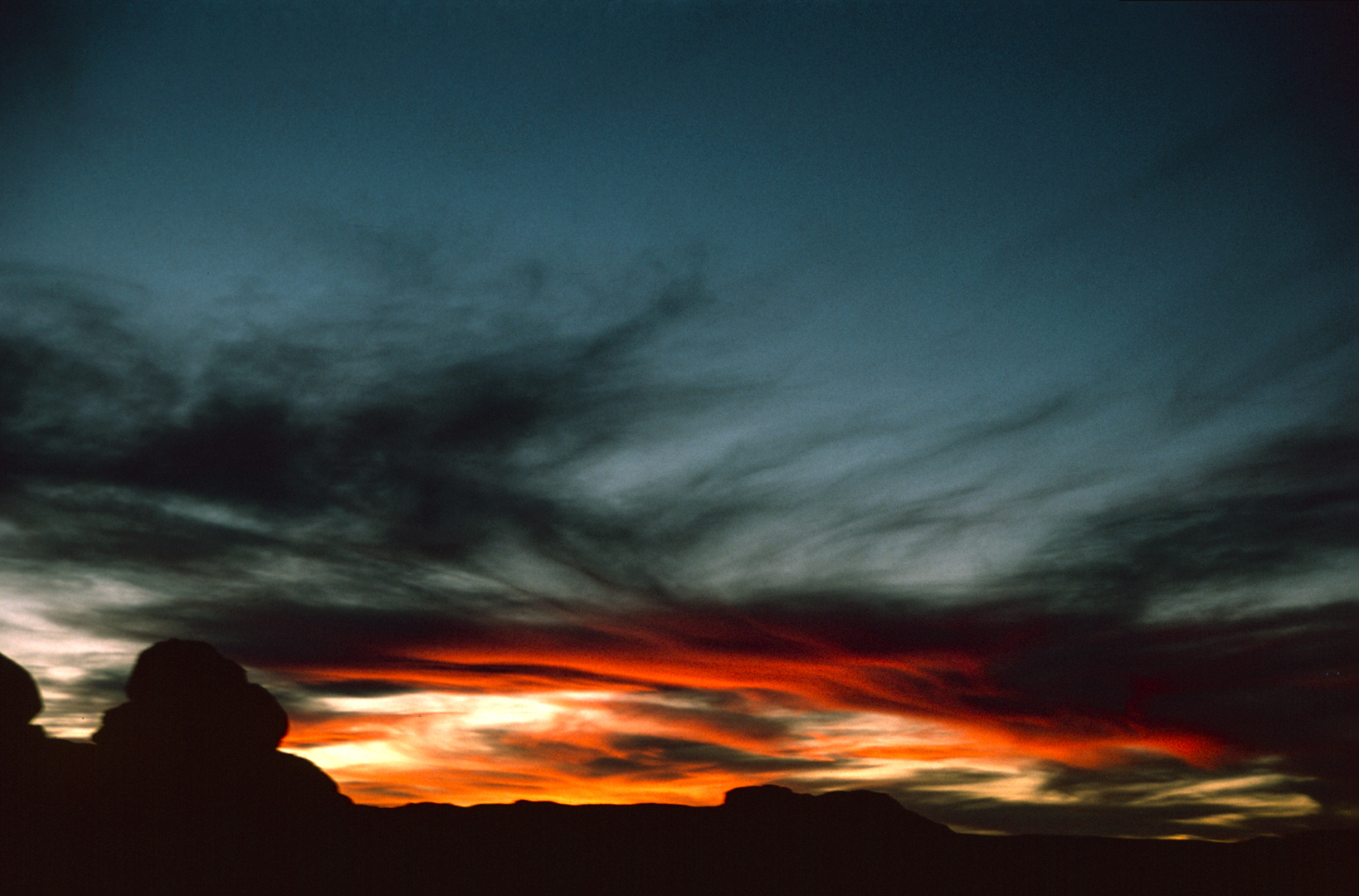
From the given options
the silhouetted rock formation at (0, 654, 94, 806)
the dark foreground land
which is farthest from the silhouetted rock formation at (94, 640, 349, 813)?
the silhouetted rock formation at (0, 654, 94, 806)

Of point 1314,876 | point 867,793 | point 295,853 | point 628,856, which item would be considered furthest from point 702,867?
point 1314,876

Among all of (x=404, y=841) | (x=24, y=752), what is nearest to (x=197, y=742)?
(x=24, y=752)

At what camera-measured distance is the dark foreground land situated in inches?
2280

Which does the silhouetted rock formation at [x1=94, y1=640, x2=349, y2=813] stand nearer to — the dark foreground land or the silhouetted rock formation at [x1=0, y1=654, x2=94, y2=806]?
the dark foreground land

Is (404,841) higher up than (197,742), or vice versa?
(197,742)

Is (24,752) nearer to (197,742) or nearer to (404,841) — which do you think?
(197,742)

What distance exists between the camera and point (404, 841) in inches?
2680

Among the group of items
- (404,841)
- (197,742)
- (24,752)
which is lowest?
(404,841)

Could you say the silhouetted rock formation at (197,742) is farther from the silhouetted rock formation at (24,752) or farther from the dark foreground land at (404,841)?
the silhouetted rock formation at (24,752)

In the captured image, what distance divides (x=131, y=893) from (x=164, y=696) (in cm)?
1546

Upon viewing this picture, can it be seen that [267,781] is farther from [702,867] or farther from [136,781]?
[702,867]

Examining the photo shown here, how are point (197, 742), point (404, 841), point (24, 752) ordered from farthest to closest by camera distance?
point (404, 841) → point (197, 742) → point (24, 752)

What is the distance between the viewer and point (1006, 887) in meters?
79.9

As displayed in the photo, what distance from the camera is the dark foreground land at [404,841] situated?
2280 inches
